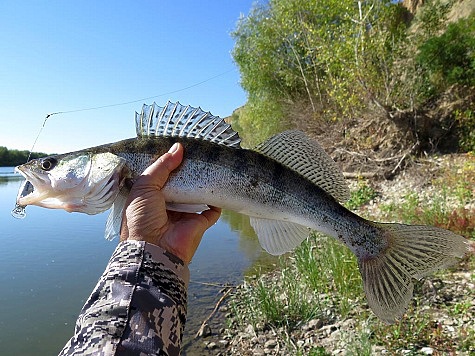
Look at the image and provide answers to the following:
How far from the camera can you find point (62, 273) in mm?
10039

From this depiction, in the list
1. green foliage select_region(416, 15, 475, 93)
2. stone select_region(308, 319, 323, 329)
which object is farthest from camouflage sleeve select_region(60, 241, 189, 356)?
green foliage select_region(416, 15, 475, 93)

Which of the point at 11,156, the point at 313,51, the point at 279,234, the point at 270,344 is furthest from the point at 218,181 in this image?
the point at 11,156

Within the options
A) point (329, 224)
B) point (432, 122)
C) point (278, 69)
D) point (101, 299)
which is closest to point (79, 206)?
point (101, 299)

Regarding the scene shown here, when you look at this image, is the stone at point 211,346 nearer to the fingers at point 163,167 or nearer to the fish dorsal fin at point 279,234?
the fish dorsal fin at point 279,234

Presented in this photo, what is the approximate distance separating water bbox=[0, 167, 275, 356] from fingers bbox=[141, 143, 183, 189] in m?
4.17

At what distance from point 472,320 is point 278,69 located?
21.8 metres

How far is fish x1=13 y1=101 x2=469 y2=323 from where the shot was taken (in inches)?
105

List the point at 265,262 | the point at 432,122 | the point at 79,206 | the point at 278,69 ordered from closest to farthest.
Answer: the point at 79,206
the point at 265,262
the point at 432,122
the point at 278,69

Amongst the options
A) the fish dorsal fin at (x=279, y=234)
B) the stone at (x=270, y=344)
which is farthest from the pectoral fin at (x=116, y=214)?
the stone at (x=270, y=344)

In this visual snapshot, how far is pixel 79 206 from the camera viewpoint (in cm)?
271

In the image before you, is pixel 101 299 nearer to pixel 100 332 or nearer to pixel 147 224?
pixel 100 332

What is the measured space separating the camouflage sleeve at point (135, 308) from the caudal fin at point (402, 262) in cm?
133

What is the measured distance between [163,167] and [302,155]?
Answer: 1.11 meters

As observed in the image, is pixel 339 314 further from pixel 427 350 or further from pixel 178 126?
pixel 178 126
